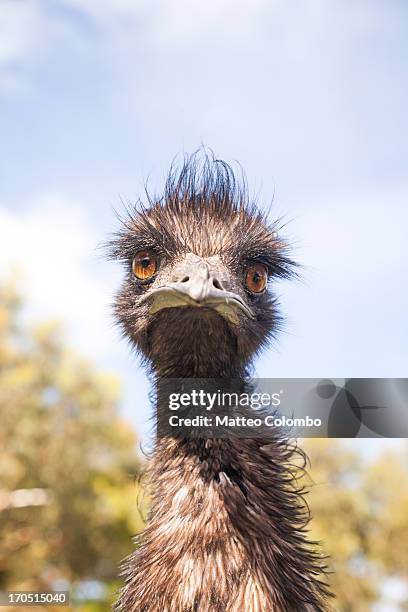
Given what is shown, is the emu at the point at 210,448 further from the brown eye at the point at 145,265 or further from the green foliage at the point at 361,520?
the green foliage at the point at 361,520

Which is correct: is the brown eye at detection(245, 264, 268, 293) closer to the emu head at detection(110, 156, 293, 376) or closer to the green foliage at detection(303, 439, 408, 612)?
the emu head at detection(110, 156, 293, 376)

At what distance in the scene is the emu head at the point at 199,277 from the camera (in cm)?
218

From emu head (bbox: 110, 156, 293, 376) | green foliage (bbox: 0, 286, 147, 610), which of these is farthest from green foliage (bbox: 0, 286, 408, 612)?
emu head (bbox: 110, 156, 293, 376)

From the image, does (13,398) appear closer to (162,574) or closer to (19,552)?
(19,552)

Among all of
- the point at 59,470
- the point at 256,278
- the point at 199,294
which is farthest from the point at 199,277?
the point at 59,470

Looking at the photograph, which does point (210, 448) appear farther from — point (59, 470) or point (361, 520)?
point (59, 470)

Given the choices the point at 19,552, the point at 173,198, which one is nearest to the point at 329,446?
the point at 173,198

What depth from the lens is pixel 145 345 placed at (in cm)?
255

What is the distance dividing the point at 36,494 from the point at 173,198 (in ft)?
51.5

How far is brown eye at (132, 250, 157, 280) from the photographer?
98.0 inches

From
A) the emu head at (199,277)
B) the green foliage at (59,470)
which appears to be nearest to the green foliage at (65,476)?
the green foliage at (59,470)

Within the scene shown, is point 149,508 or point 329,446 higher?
point 329,446

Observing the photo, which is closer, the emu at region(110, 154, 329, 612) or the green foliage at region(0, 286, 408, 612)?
the emu at region(110, 154, 329, 612)

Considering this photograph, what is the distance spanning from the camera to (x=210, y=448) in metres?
2.24
